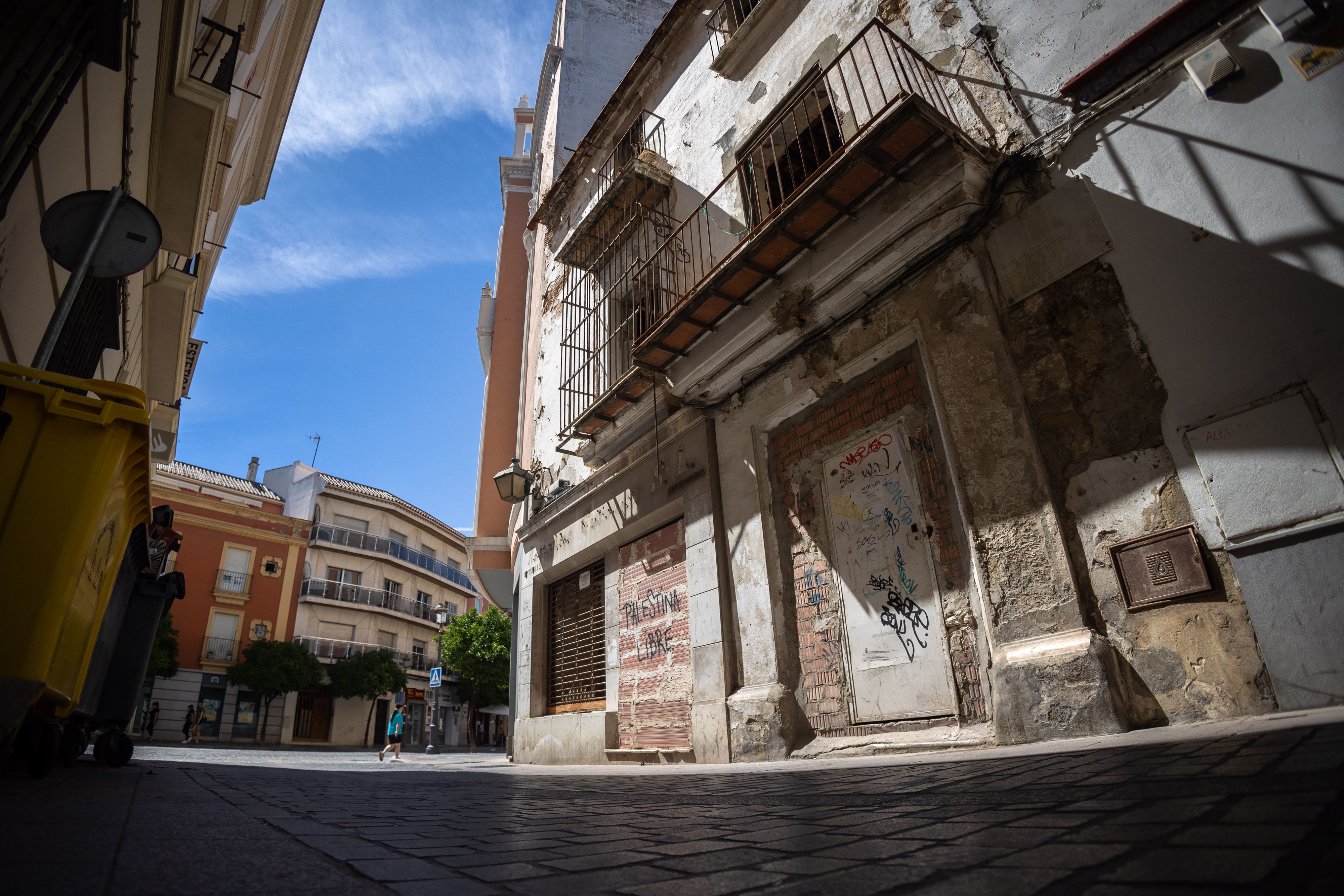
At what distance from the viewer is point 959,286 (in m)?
5.32

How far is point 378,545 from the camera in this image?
115ft

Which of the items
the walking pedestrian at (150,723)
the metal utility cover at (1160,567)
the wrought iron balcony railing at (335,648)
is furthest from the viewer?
the wrought iron balcony railing at (335,648)

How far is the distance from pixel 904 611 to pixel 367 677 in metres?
29.9

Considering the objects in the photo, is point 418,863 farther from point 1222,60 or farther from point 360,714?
point 360,714

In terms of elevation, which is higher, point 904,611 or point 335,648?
point 335,648

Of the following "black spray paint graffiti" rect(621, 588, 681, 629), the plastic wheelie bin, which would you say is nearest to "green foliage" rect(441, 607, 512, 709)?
"black spray paint graffiti" rect(621, 588, 681, 629)

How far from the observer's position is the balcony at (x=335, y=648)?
30.6 meters

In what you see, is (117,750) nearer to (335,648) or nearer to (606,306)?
(606,306)

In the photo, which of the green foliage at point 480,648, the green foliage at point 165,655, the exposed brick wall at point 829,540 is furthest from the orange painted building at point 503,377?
the green foliage at point 480,648

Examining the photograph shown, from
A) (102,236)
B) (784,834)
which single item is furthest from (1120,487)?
(102,236)

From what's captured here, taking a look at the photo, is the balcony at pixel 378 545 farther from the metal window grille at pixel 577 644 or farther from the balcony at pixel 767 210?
the balcony at pixel 767 210

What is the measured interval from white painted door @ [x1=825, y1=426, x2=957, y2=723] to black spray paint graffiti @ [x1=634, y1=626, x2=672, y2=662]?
2.57 meters

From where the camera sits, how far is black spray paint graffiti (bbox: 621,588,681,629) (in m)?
7.95

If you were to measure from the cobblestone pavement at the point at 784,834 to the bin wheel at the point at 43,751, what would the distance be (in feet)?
0.45
